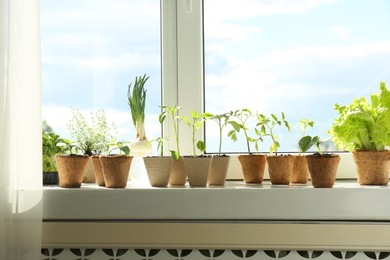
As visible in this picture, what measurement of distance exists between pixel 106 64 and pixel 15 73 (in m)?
0.45

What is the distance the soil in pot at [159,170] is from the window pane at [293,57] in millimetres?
270

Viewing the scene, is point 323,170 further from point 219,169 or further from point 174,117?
point 174,117

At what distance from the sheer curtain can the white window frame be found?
0.48 metres

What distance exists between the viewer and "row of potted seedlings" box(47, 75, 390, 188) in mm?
1734

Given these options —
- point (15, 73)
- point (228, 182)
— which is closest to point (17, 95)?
point (15, 73)

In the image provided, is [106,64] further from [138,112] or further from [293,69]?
[293,69]

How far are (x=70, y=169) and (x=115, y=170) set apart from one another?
5.2 inches

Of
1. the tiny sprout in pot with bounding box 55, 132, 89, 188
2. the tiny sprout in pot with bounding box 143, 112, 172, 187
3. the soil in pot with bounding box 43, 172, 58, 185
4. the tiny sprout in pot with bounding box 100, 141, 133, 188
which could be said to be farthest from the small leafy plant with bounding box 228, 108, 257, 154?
the soil in pot with bounding box 43, 172, 58, 185

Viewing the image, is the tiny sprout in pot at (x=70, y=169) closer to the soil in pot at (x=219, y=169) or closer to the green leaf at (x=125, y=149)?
the green leaf at (x=125, y=149)

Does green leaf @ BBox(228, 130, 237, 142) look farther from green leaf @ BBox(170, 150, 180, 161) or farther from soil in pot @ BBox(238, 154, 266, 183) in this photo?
green leaf @ BBox(170, 150, 180, 161)

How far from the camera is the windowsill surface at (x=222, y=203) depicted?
1613 mm

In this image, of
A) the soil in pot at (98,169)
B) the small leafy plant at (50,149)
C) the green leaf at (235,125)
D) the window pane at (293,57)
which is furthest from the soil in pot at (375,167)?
the small leafy plant at (50,149)

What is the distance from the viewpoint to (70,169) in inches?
69.9

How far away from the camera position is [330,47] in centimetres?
197
